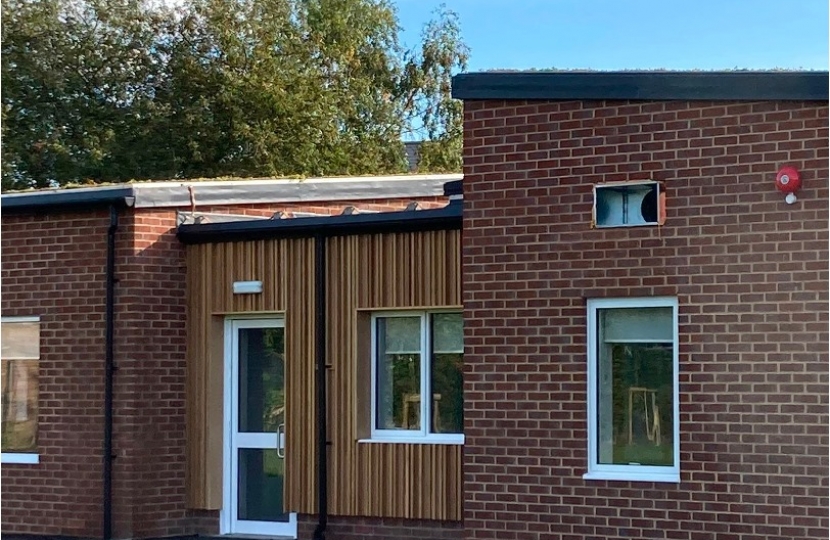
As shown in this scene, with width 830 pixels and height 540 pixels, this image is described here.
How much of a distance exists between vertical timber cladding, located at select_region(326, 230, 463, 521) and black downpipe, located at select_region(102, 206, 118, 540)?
229cm

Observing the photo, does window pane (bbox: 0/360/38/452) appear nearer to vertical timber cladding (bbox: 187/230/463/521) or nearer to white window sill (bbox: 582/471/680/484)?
vertical timber cladding (bbox: 187/230/463/521)

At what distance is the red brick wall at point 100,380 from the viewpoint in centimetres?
1374

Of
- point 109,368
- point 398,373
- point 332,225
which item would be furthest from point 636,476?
point 109,368

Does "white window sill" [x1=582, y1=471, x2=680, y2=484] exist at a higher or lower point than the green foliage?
lower

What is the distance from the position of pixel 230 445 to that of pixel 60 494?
1.82 metres

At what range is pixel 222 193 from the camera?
14.6 meters

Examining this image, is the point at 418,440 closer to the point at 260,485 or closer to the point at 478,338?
the point at 478,338

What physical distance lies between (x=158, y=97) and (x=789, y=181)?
86.0 feet

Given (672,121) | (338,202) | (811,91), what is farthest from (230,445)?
(811,91)

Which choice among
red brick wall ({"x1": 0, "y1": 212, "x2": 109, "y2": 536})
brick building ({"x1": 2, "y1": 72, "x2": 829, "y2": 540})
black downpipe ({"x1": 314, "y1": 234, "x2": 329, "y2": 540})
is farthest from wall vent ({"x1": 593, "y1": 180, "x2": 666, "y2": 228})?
red brick wall ({"x1": 0, "y1": 212, "x2": 109, "y2": 536})

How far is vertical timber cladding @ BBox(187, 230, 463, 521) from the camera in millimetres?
12523

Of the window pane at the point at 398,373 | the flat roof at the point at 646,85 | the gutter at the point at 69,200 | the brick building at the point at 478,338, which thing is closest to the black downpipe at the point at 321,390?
the brick building at the point at 478,338

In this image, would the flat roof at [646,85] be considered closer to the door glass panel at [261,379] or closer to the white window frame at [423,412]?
the white window frame at [423,412]

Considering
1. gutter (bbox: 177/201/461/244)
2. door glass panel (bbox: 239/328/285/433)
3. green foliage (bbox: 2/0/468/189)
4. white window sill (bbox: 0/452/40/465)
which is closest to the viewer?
gutter (bbox: 177/201/461/244)
